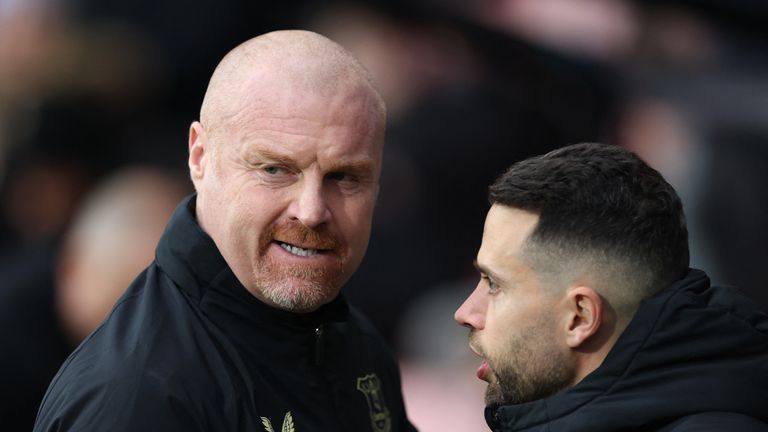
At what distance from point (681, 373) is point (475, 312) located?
56 cm

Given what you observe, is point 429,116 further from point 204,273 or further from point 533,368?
point 533,368

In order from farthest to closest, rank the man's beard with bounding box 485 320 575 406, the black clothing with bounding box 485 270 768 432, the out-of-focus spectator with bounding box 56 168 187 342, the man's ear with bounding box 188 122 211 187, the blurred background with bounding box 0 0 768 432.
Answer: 1. the blurred background with bounding box 0 0 768 432
2. the out-of-focus spectator with bounding box 56 168 187 342
3. the man's ear with bounding box 188 122 211 187
4. the man's beard with bounding box 485 320 575 406
5. the black clothing with bounding box 485 270 768 432

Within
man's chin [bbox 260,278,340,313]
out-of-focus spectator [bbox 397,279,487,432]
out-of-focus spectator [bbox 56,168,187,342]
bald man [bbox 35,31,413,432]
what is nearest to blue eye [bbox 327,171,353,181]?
bald man [bbox 35,31,413,432]

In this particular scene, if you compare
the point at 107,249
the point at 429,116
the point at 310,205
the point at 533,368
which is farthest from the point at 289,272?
the point at 429,116

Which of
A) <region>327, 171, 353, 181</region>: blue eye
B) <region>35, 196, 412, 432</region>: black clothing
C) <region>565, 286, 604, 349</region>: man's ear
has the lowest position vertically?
<region>35, 196, 412, 432</region>: black clothing

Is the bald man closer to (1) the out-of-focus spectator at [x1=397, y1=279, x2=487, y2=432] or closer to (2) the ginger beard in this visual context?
(2) the ginger beard

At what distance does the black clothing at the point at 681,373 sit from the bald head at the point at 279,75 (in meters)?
0.91

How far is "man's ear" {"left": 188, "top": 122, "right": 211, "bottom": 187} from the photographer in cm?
302

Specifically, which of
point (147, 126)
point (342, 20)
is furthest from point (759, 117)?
point (147, 126)

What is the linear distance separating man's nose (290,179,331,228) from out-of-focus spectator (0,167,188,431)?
2190 millimetres

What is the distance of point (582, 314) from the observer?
266 centimetres

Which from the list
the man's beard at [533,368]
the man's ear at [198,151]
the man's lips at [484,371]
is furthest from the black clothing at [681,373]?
the man's ear at [198,151]

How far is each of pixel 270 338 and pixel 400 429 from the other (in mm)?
658

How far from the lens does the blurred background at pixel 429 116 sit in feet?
17.8
